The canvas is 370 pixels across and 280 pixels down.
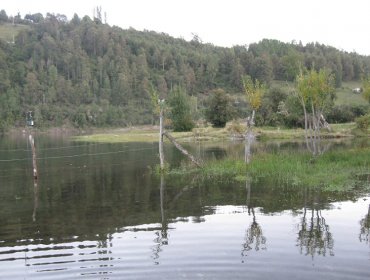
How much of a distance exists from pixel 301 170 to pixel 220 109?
79349 millimetres

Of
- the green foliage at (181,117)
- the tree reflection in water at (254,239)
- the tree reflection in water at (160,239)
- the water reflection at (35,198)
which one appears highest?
the green foliage at (181,117)

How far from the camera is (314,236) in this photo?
19.3 m

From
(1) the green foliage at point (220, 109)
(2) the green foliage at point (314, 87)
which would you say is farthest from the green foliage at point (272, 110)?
(2) the green foliage at point (314, 87)

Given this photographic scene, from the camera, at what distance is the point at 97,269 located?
15703 mm

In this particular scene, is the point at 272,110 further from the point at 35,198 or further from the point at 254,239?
the point at 254,239

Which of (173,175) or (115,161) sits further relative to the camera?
(115,161)

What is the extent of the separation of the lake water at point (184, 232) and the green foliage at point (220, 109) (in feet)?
263

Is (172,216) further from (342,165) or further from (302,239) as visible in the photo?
(342,165)

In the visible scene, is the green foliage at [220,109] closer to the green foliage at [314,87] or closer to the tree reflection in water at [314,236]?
the green foliage at [314,87]

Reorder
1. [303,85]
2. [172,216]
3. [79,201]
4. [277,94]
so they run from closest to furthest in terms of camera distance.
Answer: [172,216] → [79,201] → [303,85] → [277,94]

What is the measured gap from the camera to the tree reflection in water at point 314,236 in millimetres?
17219

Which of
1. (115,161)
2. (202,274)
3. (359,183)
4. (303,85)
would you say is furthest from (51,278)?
(115,161)

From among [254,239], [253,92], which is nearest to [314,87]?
→ [253,92]

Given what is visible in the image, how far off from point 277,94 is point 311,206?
324 ft
